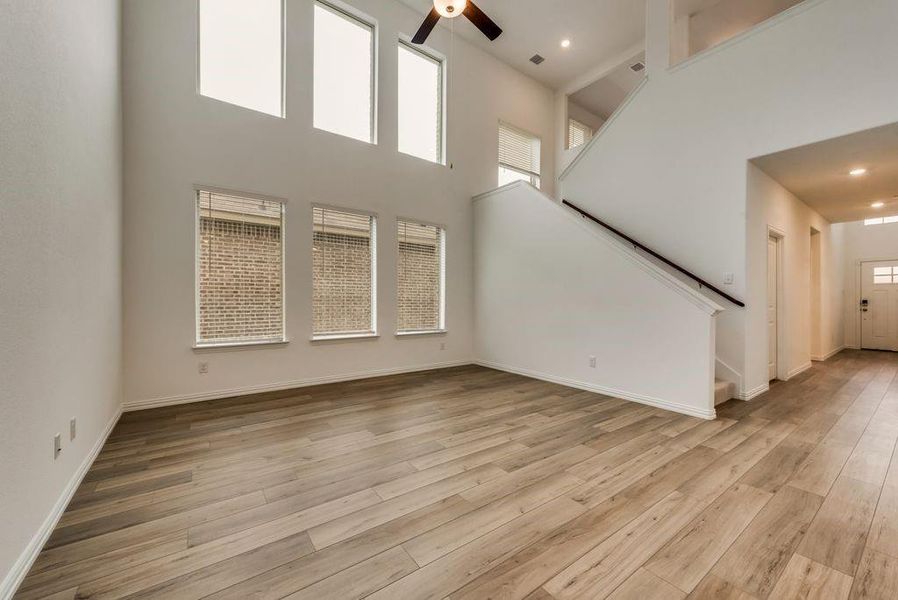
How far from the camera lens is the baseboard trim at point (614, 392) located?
3659 millimetres

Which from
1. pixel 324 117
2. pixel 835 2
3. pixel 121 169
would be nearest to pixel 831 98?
pixel 835 2

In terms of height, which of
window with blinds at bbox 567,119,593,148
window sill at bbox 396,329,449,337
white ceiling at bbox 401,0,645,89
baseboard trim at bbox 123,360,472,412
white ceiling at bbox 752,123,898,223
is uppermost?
white ceiling at bbox 401,0,645,89

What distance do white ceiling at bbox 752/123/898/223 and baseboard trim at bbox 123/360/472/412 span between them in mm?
5348

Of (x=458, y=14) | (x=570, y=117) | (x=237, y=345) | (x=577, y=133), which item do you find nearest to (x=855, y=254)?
(x=577, y=133)

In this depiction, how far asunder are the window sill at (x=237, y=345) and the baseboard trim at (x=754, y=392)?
18.3ft

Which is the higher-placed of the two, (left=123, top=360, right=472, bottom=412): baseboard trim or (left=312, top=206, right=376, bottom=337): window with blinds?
(left=312, top=206, right=376, bottom=337): window with blinds

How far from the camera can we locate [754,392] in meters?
4.43

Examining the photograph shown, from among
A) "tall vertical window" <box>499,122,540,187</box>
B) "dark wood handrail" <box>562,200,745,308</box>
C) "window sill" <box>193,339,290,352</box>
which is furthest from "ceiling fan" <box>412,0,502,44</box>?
"window sill" <box>193,339,290,352</box>

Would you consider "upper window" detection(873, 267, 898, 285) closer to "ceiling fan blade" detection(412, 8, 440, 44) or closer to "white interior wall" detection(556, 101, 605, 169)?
"white interior wall" detection(556, 101, 605, 169)

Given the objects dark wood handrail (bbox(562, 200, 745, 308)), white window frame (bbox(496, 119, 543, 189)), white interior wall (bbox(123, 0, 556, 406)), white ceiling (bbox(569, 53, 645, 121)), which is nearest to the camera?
white interior wall (bbox(123, 0, 556, 406))

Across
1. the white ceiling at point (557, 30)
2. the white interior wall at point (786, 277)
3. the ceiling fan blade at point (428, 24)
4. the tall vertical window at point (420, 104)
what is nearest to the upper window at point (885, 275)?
the white interior wall at point (786, 277)

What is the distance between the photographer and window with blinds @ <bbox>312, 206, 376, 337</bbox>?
487cm

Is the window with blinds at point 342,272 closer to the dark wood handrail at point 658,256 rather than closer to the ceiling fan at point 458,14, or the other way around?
the ceiling fan at point 458,14

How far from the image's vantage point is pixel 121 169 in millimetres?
3605
